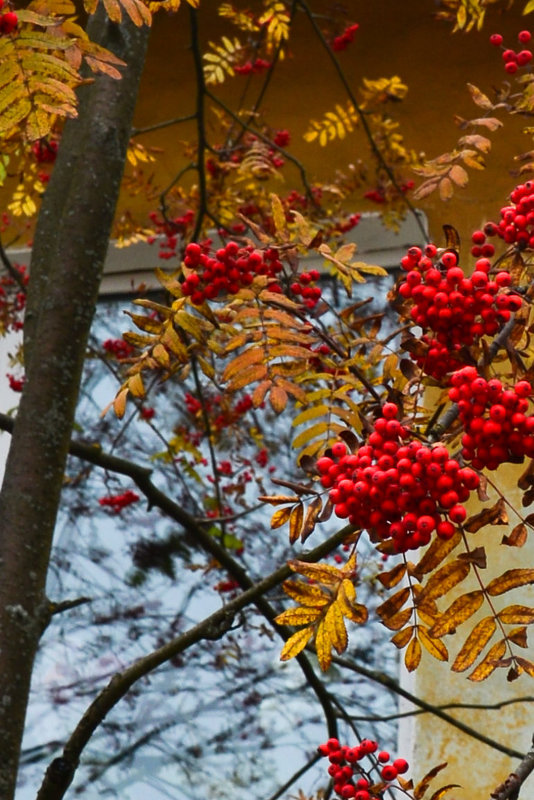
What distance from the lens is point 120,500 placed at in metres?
2.45

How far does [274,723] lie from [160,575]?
1.42ft

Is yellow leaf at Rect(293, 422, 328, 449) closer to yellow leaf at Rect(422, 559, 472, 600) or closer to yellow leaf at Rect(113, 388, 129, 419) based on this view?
yellow leaf at Rect(113, 388, 129, 419)

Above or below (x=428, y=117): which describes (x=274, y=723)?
below

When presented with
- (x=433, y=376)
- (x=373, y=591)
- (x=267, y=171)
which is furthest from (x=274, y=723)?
(x=433, y=376)

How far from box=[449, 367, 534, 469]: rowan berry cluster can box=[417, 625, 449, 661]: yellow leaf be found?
205 mm

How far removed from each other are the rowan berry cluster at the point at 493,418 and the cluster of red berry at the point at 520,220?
25 cm

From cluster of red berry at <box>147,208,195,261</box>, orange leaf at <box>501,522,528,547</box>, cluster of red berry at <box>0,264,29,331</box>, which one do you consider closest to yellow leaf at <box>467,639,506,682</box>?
orange leaf at <box>501,522,528,547</box>

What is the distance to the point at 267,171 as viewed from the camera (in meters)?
2.25

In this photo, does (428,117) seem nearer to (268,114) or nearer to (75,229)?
(268,114)

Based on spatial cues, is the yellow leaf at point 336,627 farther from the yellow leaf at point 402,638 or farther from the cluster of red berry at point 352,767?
the cluster of red berry at point 352,767

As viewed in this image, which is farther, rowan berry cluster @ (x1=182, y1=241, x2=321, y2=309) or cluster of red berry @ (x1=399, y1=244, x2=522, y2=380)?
rowan berry cluster @ (x1=182, y1=241, x2=321, y2=309)

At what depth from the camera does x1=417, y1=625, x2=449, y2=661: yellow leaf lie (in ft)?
3.24

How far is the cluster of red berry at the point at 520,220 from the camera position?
1062 millimetres

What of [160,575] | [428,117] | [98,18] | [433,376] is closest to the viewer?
[433,376]
